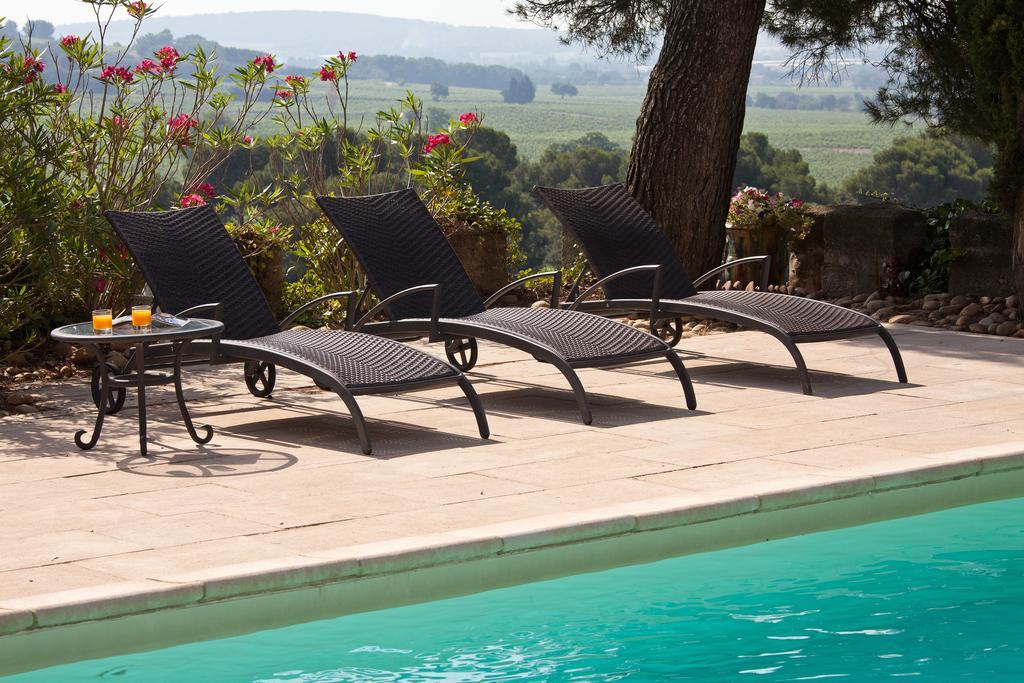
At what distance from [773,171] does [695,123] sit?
25.7m

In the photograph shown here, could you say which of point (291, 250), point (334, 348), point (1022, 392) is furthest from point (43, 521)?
point (291, 250)

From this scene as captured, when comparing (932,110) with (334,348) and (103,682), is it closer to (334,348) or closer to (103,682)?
(334,348)

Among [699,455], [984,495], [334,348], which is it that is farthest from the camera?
[334,348]

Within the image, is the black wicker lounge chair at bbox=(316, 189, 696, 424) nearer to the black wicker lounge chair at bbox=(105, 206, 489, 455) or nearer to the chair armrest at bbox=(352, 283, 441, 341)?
the chair armrest at bbox=(352, 283, 441, 341)

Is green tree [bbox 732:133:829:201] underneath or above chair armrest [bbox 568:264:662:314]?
above

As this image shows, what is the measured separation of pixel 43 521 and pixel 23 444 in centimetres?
149

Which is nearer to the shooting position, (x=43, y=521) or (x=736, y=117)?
(x=43, y=521)

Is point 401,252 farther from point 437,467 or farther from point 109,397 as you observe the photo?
point 437,467

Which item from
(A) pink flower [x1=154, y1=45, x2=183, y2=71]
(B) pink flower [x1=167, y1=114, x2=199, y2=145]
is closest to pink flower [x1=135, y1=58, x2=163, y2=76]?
(A) pink flower [x1=154, y1=45, x2=183, y2=71]

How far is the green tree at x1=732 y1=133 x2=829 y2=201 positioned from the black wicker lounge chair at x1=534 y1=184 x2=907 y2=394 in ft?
75.0

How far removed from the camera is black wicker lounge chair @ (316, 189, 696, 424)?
6.73 meters

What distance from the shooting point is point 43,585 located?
155 inches

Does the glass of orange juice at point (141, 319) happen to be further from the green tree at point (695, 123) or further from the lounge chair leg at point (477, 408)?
the green tree at point (695, 123)

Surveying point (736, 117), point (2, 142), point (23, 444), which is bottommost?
point (23, 444)
